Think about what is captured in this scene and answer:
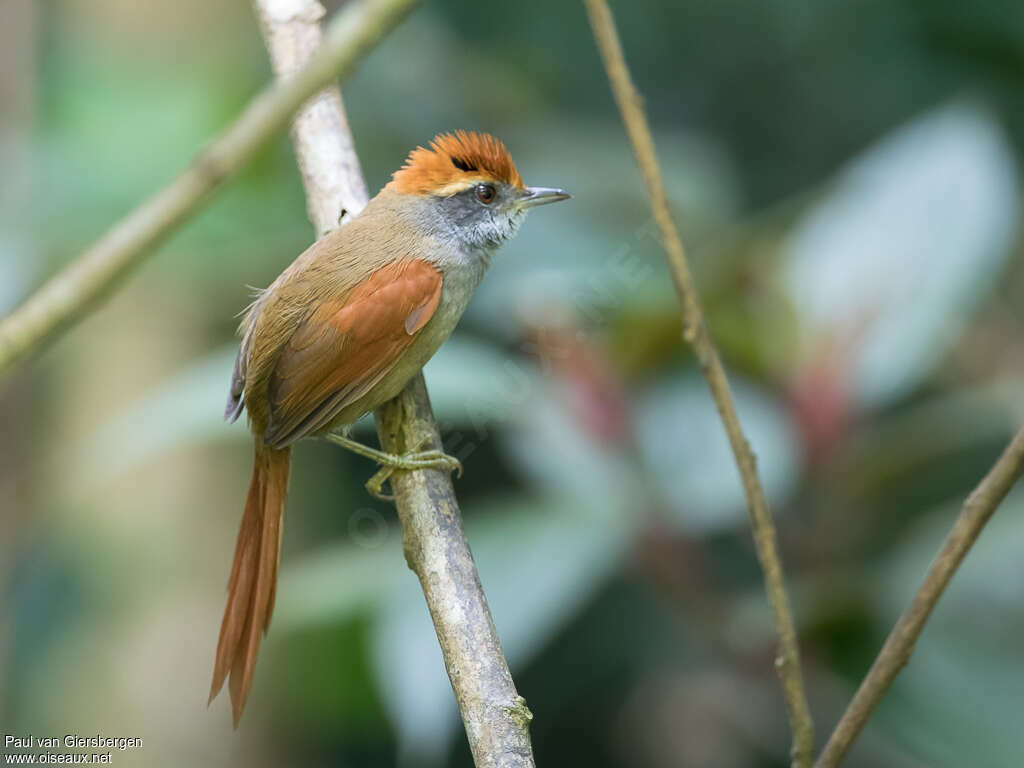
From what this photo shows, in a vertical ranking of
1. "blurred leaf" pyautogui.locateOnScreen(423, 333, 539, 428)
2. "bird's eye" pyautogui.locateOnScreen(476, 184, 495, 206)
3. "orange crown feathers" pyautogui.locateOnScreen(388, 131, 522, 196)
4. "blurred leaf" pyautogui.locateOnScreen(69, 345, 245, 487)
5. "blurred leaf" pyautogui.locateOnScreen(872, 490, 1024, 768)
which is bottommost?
"blurred leaf" pyautogui.locateOnScreen(872, 490, 1024, 768)

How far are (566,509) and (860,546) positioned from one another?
78 centimetres

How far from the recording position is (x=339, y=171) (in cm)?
222

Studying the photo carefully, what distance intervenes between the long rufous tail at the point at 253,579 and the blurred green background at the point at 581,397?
34 centimetres

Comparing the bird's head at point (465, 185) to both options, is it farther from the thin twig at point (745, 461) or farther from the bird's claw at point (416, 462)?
the thin twig at point (745, 461)

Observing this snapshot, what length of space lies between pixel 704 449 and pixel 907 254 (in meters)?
0.76

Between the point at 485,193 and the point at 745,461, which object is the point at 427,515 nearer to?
the point at 745,461

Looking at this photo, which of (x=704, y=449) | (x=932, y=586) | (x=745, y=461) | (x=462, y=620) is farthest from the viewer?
(x=704, y=449)

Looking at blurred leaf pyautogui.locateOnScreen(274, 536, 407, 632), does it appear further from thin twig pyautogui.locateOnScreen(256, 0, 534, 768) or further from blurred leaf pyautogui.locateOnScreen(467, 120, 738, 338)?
blurred leaf pyautogui.locateOnScreen(467, 120, 738, 338)

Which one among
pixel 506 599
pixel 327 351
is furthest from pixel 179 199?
pixel 506 599

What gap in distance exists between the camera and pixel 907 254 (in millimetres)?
2732

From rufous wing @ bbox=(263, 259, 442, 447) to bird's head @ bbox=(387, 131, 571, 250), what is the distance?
34cm

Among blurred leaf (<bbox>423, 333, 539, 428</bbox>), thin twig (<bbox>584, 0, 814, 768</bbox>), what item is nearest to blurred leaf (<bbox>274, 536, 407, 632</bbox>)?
blurred leaf (<bbox>423, 333, 539, 428</bbox>)

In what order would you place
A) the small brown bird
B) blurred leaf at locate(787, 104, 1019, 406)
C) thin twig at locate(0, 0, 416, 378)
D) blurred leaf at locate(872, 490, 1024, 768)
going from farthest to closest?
1. blurred leaf at locate(787, 104, 1019, 406)
2. blurred leaf at locate(872, 490, 1024, 768)
3. the small brown bird
4. thin twig at locate(0, 0, 416, 378)

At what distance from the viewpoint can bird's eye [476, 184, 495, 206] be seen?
2.47 metres
